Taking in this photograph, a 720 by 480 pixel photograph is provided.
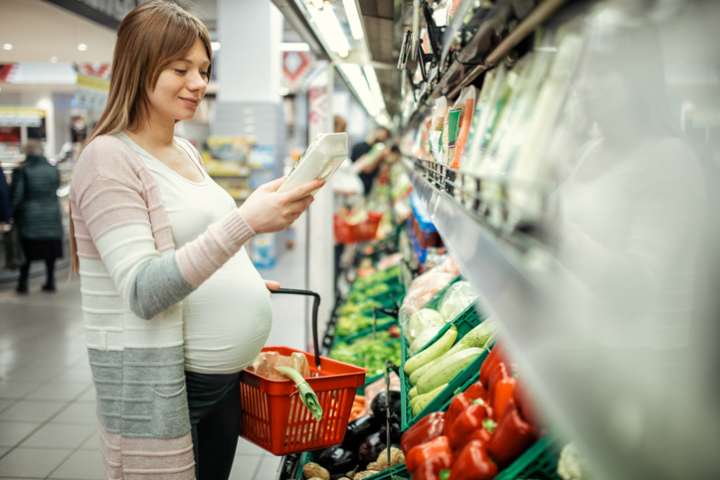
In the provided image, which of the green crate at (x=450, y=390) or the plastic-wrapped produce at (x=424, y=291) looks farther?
the plastic-wrapped produce at (x=424, y=291)

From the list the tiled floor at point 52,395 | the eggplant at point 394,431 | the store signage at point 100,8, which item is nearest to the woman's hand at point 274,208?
the eggplant at point 394,431

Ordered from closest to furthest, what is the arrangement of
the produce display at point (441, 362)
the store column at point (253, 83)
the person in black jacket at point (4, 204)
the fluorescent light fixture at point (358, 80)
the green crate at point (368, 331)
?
the produce display at point (441, 362), the fluorescent light fixture at point (358, 80), the green crate at point (368, 331), the person in black jacket at point (4, 204), the store column at point (253, 83)

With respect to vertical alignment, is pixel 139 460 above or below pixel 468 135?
below

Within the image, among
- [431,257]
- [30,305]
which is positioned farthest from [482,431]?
[30,305]

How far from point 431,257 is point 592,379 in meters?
2.88

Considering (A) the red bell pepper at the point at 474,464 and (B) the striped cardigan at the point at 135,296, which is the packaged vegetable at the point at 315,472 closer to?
(B) the striped cardigan at the point at 135,296

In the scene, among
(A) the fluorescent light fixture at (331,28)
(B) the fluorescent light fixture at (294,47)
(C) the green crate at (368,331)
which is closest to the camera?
(A) the fluorescent light fixture at (331,28)

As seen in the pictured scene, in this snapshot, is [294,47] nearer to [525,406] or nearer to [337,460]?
[337,460]

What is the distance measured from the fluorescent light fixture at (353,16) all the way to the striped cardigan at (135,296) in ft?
3.45

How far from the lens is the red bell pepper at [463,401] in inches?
58.8

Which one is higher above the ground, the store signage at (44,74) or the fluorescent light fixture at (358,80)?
the store signage at (44,74)

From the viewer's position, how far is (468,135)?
5.42ft

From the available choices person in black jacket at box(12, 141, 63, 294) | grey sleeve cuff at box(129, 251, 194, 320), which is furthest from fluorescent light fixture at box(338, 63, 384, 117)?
person in black jacket at box(12, 141, 63, 294)

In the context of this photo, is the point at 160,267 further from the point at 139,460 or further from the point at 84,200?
the point at 139,460
